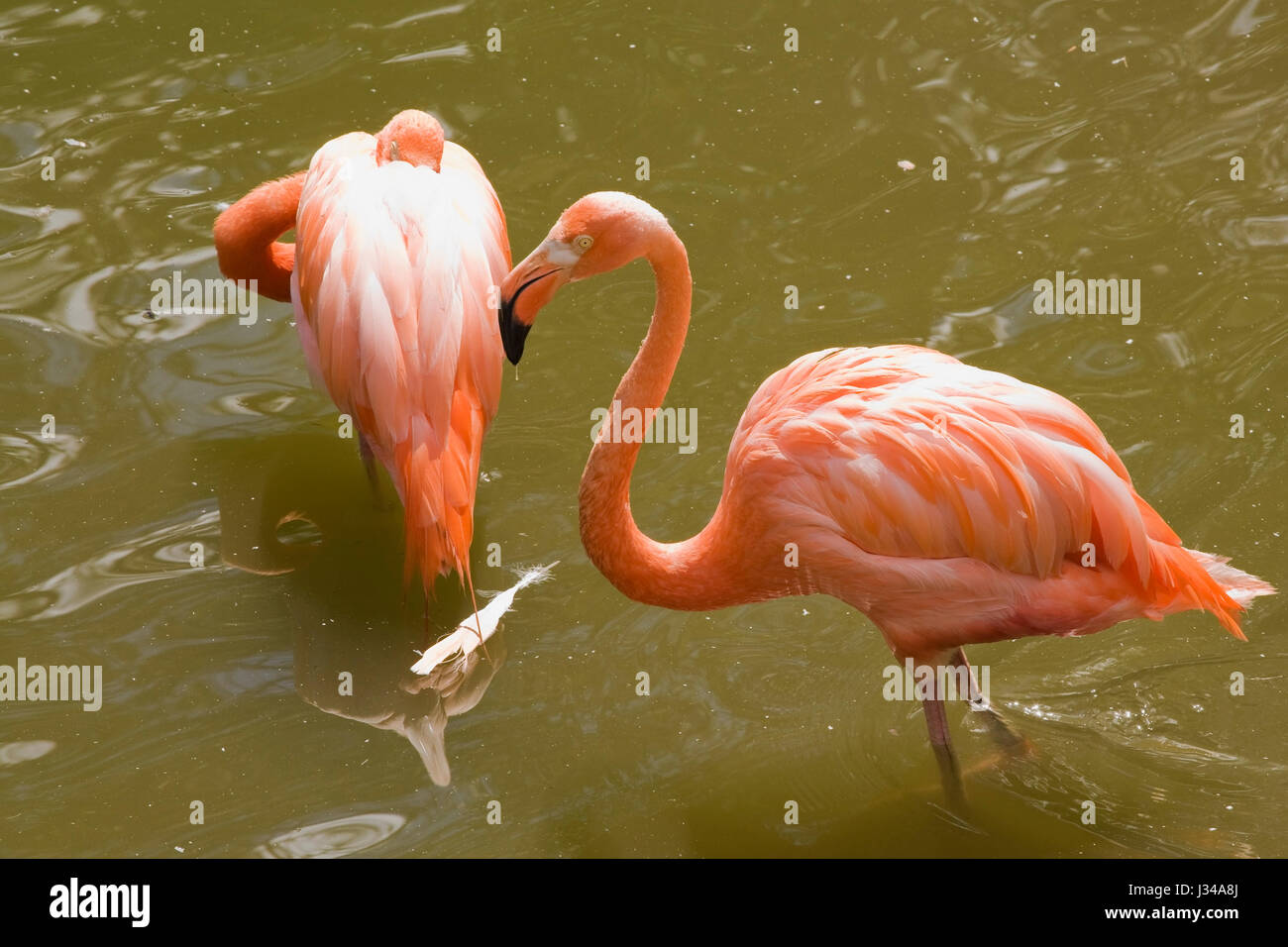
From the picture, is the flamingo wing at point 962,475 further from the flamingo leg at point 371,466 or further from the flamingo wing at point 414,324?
the flamingo leg at point 371,466

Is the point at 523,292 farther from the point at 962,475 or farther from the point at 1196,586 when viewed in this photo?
the point at 1196,586

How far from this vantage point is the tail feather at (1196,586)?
3732 millimetres

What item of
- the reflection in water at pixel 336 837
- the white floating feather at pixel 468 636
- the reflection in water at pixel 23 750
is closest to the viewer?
the reflection in water at pixel 336 837

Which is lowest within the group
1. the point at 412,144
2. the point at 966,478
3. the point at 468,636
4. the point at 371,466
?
the point at 468,636

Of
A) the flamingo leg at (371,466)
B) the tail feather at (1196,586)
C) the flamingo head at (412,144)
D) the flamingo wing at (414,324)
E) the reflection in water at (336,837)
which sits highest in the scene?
the flamingo head at (412,144)

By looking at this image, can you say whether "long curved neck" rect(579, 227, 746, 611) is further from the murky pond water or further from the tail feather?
the tail feather

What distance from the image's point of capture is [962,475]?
3.62 meters

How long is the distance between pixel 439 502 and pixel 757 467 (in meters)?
0.96

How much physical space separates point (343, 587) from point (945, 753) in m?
2.05

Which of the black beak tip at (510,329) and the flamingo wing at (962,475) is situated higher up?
the black beak tip at (510,329)

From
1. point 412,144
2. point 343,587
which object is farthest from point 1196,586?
point 412,144

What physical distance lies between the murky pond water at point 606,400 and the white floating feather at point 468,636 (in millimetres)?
76

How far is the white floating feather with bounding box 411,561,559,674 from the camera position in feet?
14.1

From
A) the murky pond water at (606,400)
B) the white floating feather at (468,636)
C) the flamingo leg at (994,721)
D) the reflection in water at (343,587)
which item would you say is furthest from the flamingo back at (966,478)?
the reflection in water at (343,587)
